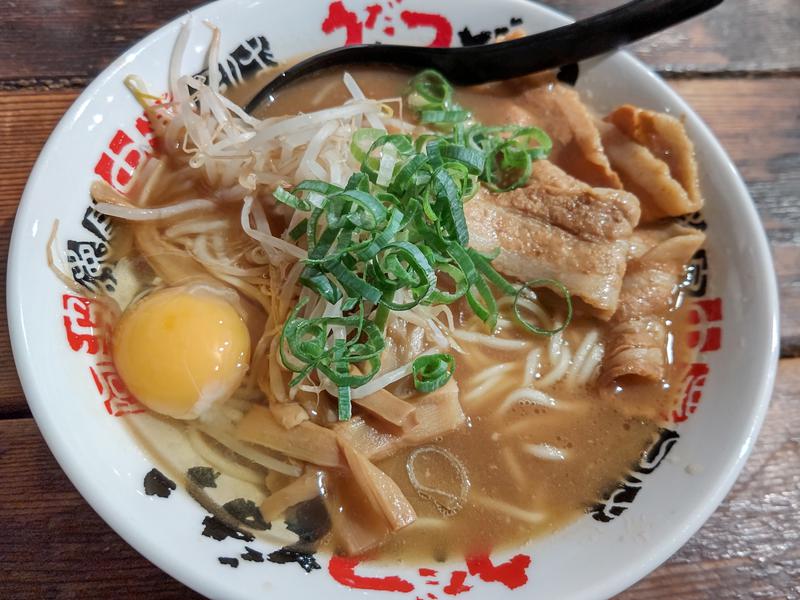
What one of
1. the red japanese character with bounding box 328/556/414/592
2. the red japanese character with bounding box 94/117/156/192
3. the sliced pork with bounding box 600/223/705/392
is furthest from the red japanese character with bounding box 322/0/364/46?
the red japanese character with bounding box 328/556/414/592

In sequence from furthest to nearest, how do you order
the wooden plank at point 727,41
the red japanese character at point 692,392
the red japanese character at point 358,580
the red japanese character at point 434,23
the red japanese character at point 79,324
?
the wooden plank at point 727,41 → the red japanese character at point 434,23 → the red japanese character at point 692,392 → the red japanese character at point 79,324 → the red japanese character at point 358,580

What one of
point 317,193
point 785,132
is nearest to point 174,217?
point 317,193

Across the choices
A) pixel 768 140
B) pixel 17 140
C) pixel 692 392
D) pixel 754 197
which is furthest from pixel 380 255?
pixel 768 140

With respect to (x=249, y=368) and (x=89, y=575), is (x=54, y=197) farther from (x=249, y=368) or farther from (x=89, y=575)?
(x=89, y=575)

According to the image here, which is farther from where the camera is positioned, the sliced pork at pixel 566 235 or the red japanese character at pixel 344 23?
the red japanese character at pixel 344 23

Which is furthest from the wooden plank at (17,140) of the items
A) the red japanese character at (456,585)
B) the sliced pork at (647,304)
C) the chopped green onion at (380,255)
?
the sliced pork at (647,304)

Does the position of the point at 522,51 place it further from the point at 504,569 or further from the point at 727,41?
the point at 504,569

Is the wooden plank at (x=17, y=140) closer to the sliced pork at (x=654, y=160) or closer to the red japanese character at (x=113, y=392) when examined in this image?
the red japanese character at (x=113, y=392)
